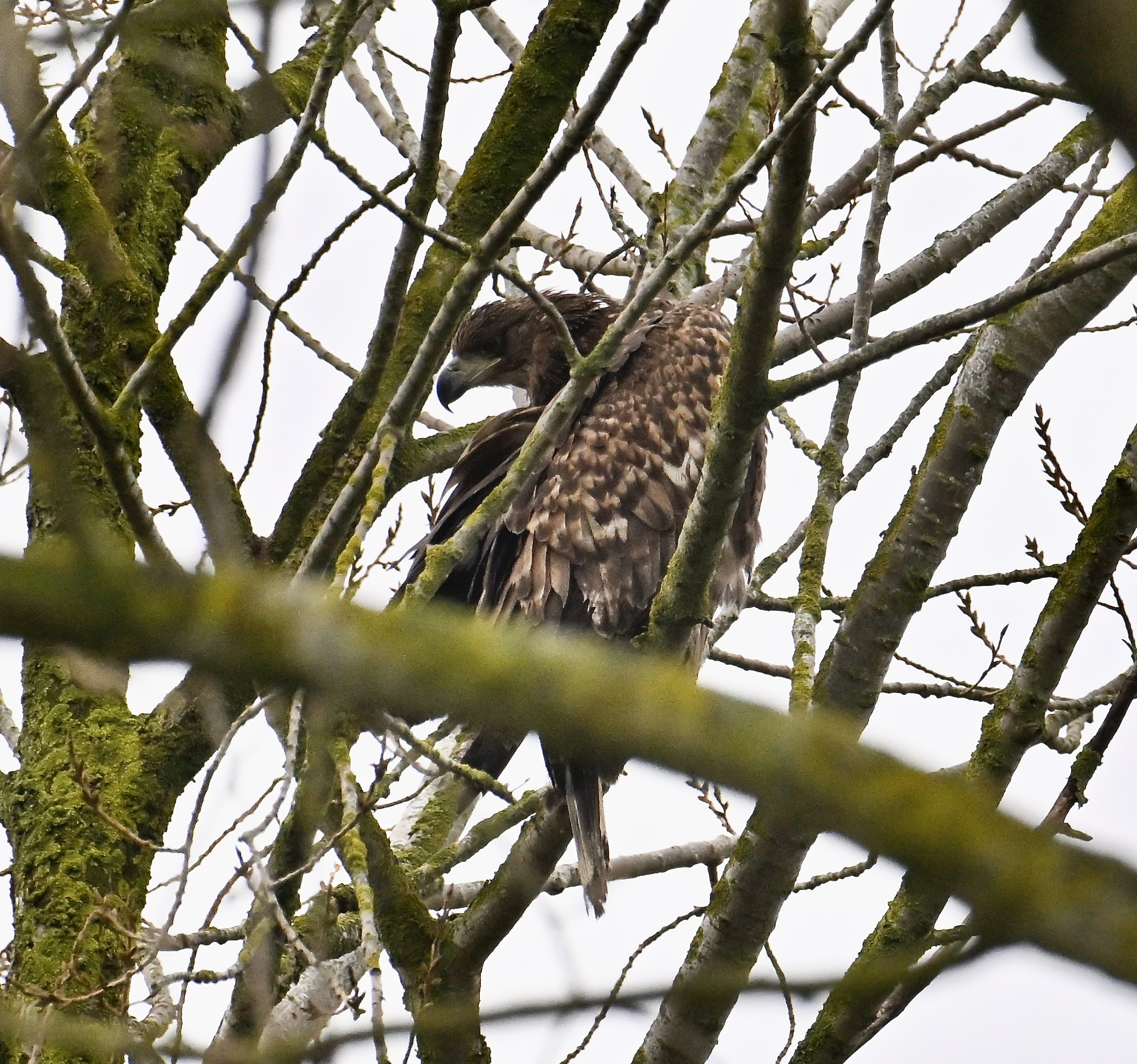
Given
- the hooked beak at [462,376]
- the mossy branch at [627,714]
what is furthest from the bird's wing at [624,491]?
the mossy branch at [627,714]

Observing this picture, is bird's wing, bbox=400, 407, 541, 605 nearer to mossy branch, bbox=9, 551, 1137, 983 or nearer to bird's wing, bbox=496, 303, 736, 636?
bird's wing, bbox=496, 303, 736, 636

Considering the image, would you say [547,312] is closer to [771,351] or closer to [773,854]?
[771,351]

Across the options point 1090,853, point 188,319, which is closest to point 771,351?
point 188,319

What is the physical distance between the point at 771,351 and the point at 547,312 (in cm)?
56

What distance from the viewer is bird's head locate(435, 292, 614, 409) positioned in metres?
5.88

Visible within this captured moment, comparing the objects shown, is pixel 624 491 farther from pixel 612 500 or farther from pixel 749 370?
pixel 749 370

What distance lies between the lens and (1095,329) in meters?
5.09

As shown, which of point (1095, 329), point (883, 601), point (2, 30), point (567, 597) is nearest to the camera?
point (2, 30)

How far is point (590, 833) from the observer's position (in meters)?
3.87

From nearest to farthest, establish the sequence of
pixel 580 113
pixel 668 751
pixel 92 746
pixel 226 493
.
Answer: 1. pixel 668 751
2. pixel 580 113
3. pixel 226 493
4. pixel 92 746

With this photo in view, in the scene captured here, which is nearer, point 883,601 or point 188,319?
point 188,319

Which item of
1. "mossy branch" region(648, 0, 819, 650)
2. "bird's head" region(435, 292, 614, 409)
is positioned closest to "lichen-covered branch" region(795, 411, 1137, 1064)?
"mossy branch" region(648, 0, 819, 650)

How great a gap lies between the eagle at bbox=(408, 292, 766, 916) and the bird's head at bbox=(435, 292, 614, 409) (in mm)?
608

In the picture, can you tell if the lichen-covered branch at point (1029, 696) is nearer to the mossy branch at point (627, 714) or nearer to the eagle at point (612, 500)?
the eagle at point (612, 500)
